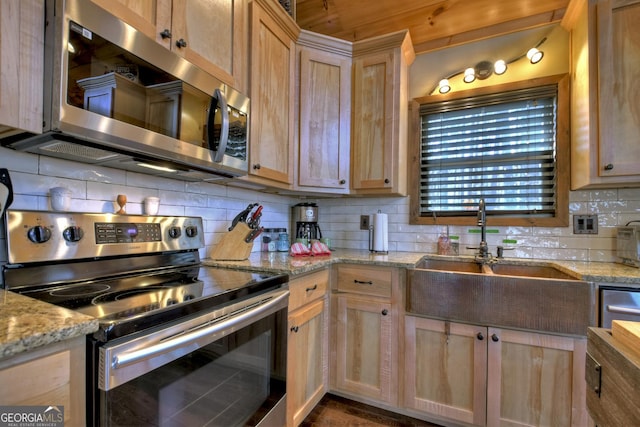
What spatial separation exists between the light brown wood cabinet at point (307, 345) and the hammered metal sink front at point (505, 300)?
51 centimetres

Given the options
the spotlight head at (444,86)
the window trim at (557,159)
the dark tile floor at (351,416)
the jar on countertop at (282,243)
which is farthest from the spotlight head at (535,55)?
the dark tile floor at (351,416)

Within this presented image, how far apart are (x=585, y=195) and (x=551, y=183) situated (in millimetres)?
188

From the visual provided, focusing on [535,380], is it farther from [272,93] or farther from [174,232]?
[272,93]

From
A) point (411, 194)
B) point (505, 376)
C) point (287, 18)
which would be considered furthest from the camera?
point (411, 194)

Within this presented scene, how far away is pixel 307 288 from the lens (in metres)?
1.58

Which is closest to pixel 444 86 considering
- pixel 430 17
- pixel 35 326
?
pixel 430 17

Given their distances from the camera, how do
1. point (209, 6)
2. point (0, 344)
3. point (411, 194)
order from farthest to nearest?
1. point (411, 194)
2. point (209, 6)
3. point (0, 344)

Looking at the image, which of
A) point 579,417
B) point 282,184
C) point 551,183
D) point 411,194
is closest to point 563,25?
point 551,183

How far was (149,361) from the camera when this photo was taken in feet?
2.43

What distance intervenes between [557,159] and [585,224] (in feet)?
1.44

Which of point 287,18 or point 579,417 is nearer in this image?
point 579,417

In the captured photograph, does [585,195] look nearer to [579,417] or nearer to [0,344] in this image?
[579,417]

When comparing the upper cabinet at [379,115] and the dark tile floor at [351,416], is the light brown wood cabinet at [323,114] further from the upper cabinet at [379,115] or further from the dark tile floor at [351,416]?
the dark tile floor at [351,416]

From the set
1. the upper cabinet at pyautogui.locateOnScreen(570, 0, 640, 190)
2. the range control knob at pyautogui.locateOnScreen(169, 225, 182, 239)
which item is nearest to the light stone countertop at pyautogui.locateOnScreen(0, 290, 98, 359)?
the range control knob at pyautogui.locateOnScreen(169, 225, 182, 239)
